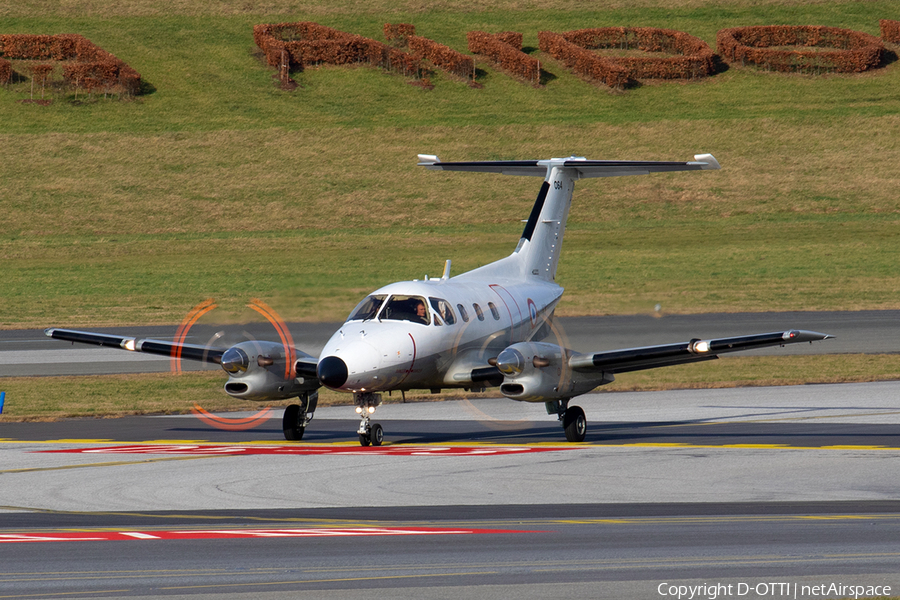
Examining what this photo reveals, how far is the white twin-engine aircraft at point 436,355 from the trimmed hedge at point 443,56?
65853 millimetres

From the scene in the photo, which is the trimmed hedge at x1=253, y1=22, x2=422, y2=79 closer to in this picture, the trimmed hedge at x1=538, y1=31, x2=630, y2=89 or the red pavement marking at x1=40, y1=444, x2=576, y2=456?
the trimmed hedge at x1=538, y1=31, x2=630, y2=89

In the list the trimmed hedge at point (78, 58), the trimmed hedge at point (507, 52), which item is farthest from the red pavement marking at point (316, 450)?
the trimmed hedge at point (507, 52)

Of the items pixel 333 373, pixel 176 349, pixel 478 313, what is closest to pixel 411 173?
pixel 176 349

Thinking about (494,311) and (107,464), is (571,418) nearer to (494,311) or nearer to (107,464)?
(494,311)

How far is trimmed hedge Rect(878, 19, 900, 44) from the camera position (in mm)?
90875

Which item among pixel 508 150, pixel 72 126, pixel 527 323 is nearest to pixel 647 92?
pixel 508 150

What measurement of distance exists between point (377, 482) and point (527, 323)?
8746mm

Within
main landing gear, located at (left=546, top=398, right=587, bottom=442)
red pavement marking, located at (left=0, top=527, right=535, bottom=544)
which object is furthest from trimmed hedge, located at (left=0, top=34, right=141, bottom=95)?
red pavement marking, located at (left=0, top=527, right=535, bottom=544)

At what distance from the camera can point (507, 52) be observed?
296 ft

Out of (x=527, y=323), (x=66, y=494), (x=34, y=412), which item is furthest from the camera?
(x=34, y=412)

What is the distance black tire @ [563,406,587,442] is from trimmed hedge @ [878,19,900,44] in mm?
79921

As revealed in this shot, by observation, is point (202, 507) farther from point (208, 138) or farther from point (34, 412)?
point (208, 138)

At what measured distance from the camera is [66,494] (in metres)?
16.4

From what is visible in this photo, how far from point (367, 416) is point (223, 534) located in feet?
26.8
